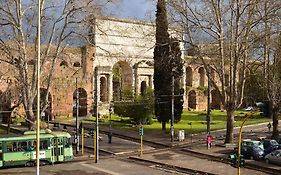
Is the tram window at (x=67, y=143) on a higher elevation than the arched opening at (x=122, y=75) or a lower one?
lower

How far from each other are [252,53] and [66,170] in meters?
20.0

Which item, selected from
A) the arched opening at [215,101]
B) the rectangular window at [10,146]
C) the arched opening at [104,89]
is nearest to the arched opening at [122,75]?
the arched opening at [104,89]

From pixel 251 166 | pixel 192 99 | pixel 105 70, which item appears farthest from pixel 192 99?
pixel 251 166

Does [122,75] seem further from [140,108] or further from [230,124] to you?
[230,124]

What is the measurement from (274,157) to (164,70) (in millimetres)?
18725

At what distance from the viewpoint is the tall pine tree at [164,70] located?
45.8m

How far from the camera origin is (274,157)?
31.4 meters

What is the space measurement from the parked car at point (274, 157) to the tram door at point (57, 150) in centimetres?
1512

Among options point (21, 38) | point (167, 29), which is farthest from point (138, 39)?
point (21, 38)

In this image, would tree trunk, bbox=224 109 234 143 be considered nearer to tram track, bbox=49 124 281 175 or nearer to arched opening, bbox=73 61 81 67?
tram track, bbox=49 124 281 175

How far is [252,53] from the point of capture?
40094 mm

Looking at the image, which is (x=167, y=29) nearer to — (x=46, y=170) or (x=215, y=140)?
(x=215, y=140)

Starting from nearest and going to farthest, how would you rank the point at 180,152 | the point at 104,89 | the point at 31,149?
the point at 31,149 → the point at 180,152 → the point at 104,89

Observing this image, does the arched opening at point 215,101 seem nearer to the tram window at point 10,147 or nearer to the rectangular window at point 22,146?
the rectangular window at point 22,146
